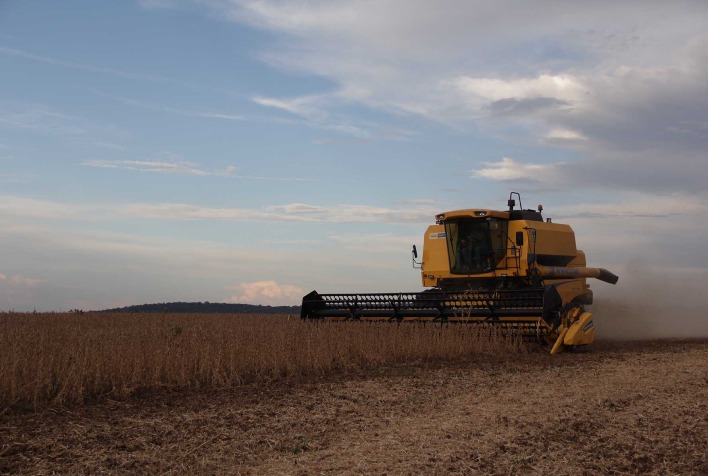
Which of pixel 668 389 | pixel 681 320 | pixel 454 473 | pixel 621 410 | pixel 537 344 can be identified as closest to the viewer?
pixel 454 473

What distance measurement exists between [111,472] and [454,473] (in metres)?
2.45

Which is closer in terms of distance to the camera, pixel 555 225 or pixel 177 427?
pixel 177 427

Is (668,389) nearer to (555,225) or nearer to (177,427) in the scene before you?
(177,427)

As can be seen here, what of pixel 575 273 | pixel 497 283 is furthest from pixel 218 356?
pixel 575 273

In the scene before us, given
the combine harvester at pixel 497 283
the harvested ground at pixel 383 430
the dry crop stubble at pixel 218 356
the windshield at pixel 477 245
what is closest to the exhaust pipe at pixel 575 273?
the combine harvester at pixel 497 283

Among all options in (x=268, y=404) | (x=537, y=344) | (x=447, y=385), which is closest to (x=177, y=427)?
(x=268, y=404)

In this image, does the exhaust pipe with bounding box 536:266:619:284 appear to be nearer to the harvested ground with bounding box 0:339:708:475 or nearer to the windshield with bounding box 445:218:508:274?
the windshield with bounding box 445:218:508:274

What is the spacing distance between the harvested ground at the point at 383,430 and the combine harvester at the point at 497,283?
3.23 metres

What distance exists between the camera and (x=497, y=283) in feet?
46.9

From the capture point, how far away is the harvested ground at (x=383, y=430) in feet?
17.5

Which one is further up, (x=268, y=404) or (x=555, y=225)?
(x=555, y=225)

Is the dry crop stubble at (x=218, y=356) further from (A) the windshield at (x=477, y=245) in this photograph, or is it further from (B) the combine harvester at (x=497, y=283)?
(A) the windshield at (x=477, y=245)

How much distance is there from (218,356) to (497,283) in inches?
279

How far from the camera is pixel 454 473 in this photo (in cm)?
504
